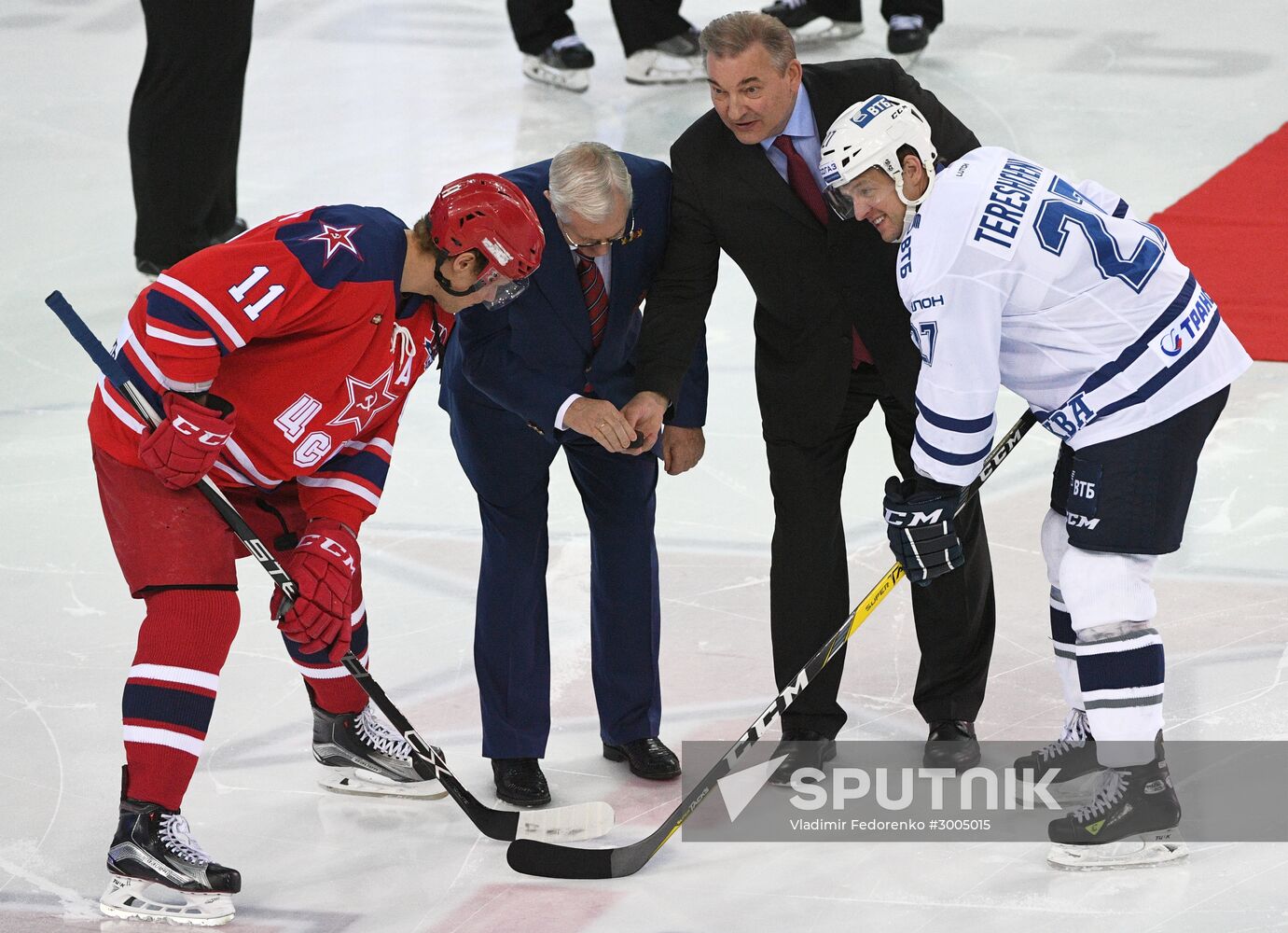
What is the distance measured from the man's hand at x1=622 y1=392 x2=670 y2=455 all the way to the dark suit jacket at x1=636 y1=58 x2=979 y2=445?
37 mm

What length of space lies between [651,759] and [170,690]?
34.3 inches

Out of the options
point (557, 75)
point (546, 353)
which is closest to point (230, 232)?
point (557, 75)

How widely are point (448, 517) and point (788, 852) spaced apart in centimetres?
153

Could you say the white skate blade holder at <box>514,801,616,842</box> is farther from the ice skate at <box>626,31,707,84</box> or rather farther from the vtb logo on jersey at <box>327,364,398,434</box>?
the ice skate at <box>626,31,707,84</box>

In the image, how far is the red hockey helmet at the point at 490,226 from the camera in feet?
8.61

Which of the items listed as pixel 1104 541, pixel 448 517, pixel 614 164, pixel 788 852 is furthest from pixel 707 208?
pixel 448 517

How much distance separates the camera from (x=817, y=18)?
782cm

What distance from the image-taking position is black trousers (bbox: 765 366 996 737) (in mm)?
3041

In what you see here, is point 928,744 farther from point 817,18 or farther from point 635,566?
point 817,18

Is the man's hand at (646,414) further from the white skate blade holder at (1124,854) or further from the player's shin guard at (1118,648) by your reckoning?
the white skate blade holder at (1124,854)

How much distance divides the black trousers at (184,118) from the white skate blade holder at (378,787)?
282 cm

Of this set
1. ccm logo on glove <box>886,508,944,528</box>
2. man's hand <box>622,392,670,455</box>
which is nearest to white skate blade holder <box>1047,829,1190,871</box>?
ccm logo on glove <box>886,508,944,528</box>

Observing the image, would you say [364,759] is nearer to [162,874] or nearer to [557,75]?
[162,874]

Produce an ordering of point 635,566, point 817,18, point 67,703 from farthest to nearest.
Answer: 1. point 817,18
2. point 67,703
3. point 635,566
